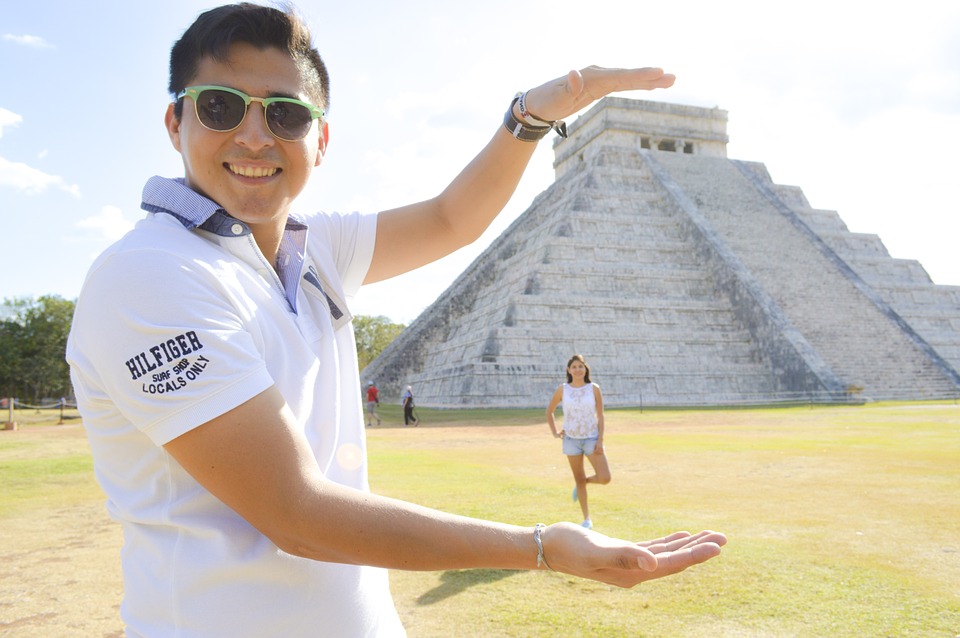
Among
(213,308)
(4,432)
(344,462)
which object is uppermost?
(213,308)

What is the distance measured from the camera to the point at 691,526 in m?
6.36

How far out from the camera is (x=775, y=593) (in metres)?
4.58

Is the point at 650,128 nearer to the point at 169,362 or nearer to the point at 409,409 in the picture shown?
the point at 409,409

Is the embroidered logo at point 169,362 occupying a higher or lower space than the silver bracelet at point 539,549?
higher

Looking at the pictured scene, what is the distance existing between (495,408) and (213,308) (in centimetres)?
2262

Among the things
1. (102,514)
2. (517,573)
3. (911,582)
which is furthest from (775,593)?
(102,514)

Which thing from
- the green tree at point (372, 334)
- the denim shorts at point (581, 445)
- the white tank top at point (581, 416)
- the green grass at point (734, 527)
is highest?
the green tree at point (372, 334)

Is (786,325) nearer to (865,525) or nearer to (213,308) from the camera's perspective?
(865,525)

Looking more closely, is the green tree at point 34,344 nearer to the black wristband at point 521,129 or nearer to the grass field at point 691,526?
the grass field at point 691,526

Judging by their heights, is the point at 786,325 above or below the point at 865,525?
above

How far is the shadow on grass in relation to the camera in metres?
4.77

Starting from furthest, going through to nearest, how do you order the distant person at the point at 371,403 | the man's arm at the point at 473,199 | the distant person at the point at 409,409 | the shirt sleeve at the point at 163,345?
the distant person at the point at 371,403 < the distant person at the point at 409,409 < the man's arm at the point at 473,199 < the shirt sleeve at the point at 163,345

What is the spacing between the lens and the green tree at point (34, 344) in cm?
4862

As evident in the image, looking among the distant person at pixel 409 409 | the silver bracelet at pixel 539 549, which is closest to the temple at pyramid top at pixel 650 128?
the distant person at pixel 409 409
